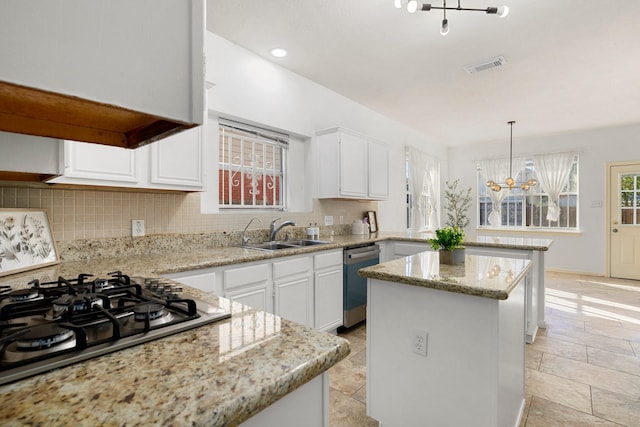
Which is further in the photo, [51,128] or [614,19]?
[614,19]

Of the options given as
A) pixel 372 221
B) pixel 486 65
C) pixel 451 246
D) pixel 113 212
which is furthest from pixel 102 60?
pixel 372 221

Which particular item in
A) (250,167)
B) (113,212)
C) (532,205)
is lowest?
(113,212)

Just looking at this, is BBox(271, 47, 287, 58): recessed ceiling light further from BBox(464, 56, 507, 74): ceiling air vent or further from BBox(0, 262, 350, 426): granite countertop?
BBox(0, 262, 350, 426): granite countertop

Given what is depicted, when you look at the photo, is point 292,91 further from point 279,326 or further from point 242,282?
point 279,326

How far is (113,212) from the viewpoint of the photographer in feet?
7.06

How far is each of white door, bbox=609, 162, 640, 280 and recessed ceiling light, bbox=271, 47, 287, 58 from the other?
612 cm

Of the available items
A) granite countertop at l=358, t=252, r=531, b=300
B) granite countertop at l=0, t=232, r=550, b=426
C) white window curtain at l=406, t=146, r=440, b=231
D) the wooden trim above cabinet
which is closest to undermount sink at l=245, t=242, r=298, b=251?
granite countertop at l=358, t=252, r=531, b=300

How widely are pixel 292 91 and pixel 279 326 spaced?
3.18m

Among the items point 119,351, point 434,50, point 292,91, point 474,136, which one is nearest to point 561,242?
point 474,136

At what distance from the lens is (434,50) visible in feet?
9.99

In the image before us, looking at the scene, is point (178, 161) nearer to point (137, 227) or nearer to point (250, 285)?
point (137, 227)

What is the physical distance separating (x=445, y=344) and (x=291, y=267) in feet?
4.43

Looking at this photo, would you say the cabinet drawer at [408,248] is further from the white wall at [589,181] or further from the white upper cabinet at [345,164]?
the white wall at [589,181]

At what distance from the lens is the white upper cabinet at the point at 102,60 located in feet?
1.41
